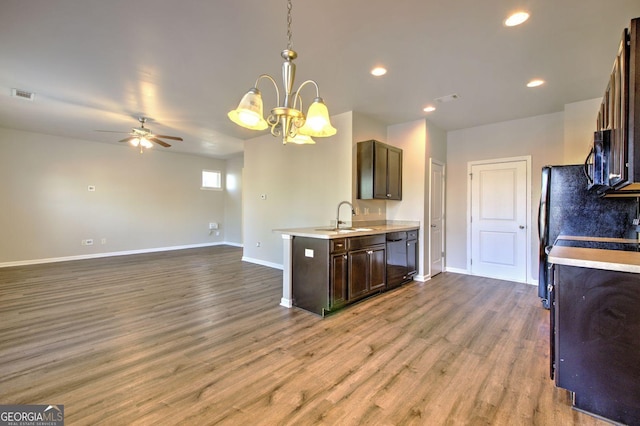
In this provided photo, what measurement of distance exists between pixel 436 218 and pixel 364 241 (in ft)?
7.53

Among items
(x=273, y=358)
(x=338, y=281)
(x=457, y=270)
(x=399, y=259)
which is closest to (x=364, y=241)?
(x=338, y=281)

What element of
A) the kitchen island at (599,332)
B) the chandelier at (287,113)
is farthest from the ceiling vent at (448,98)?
the kitchen island at (599,332)

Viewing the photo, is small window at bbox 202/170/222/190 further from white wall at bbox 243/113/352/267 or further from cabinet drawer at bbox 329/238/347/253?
cabinet drawer at bbox 329/238/347/253

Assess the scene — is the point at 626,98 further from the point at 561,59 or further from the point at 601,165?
the point at 561,59

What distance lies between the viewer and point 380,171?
4512 millimetres

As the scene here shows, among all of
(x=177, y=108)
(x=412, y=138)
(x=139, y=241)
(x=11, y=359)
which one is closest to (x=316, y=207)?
(x=412, y=138)

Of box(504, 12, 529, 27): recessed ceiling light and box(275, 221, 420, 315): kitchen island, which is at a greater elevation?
box(504, 12, 529, 27): recessed ceiling light

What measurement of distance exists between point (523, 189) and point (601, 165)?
10.0 ft

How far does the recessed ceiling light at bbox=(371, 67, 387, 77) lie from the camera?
124 inches

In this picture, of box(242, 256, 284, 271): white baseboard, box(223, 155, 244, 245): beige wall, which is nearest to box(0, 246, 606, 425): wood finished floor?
box(242, 256, 284, 271): white baseboard

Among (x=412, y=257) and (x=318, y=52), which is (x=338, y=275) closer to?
(x=412, y=257)

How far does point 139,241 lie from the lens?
7699 millimetres

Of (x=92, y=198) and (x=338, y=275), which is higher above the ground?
(x=92, y=198)

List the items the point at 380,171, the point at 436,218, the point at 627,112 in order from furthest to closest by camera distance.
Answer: the point at 436,218, the point at 380,171, the point at 627,112
